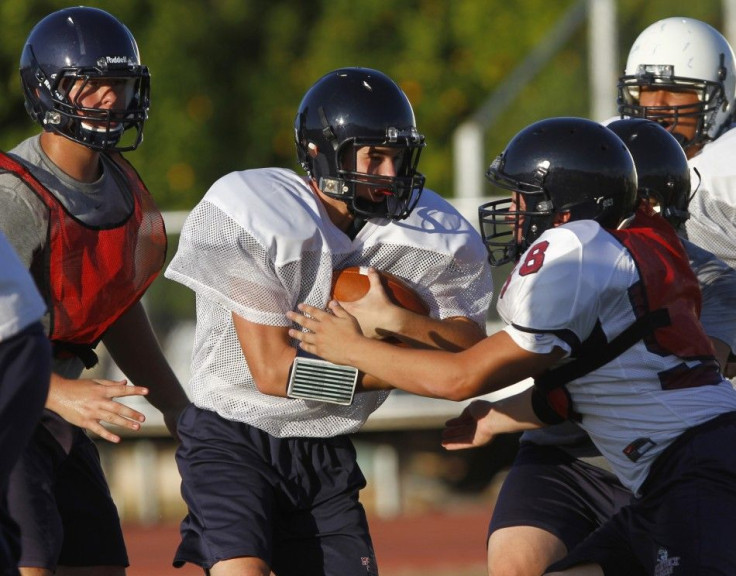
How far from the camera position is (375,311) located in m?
4.04

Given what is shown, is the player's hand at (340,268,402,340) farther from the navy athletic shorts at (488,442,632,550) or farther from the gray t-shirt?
the gray t-shirt

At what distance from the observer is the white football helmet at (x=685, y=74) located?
18.2 ft

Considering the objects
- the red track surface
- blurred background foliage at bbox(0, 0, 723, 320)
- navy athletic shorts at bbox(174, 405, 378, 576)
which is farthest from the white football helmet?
blurred background foliage at bbox(0, 0, 723, 320)

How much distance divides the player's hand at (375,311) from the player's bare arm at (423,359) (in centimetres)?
9

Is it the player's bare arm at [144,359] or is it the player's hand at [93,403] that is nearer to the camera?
the player's hand at [93,403]

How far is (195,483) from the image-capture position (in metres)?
4.16

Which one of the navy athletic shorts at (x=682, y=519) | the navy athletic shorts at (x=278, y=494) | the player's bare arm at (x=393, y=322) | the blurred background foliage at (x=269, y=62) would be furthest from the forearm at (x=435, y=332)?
the blurred background foliage at (x=269, y=62)

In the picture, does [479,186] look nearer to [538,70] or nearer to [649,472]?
[538,70]

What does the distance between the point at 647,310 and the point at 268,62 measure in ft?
34.9

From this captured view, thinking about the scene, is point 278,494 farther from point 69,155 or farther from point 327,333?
point 69,155

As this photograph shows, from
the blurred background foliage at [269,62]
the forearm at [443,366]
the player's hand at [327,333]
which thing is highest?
the player's hand at [327,333]

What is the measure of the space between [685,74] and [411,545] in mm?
4209

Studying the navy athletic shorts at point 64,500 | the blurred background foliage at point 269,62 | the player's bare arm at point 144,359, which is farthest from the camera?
the blurred background foliage at point 269,62

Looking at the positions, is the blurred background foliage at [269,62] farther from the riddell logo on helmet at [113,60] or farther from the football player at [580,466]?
the football player at [580,466]
